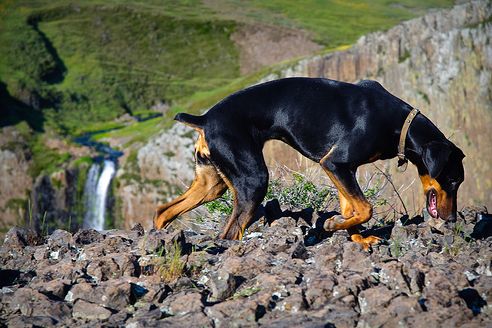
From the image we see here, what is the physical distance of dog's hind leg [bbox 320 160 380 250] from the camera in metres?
8.30

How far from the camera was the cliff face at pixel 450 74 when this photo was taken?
96.1ft

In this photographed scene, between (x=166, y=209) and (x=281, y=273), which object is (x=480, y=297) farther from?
(x=166, y=209)

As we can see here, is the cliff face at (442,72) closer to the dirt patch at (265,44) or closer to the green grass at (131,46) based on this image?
the green grass at (131,46)

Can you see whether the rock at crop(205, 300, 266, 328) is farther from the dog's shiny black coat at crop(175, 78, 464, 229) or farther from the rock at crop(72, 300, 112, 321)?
the dog's shiny black coat at crop(175, 78, 464, 229)

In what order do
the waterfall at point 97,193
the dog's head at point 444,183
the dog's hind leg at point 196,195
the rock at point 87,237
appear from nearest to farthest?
1. the dog's head at point 444,183
2. the rock at point 87,237
3. the dog's hind leg at point 196,195
4. the waterfall at point 97,193

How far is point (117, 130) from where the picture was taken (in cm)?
6500

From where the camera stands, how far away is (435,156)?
27.7ft

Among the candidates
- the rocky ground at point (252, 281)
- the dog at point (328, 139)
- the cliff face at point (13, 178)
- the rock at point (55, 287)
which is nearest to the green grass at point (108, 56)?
the cliff face at point (13, 178)

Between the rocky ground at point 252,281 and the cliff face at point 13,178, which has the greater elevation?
the rocky ground at point 252,281

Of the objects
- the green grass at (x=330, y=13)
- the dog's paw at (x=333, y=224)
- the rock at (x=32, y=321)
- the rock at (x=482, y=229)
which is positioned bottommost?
the green grass at (x=330, y=13)

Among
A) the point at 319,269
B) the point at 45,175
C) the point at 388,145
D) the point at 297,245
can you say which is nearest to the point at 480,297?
the point at 319,269

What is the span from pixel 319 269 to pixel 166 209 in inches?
101

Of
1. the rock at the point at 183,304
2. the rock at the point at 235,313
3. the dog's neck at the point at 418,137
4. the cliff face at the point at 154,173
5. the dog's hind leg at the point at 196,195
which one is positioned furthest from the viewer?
the cliff face at the point at 154,173

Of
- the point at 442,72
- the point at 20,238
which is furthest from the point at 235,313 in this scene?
the point at 442,72
